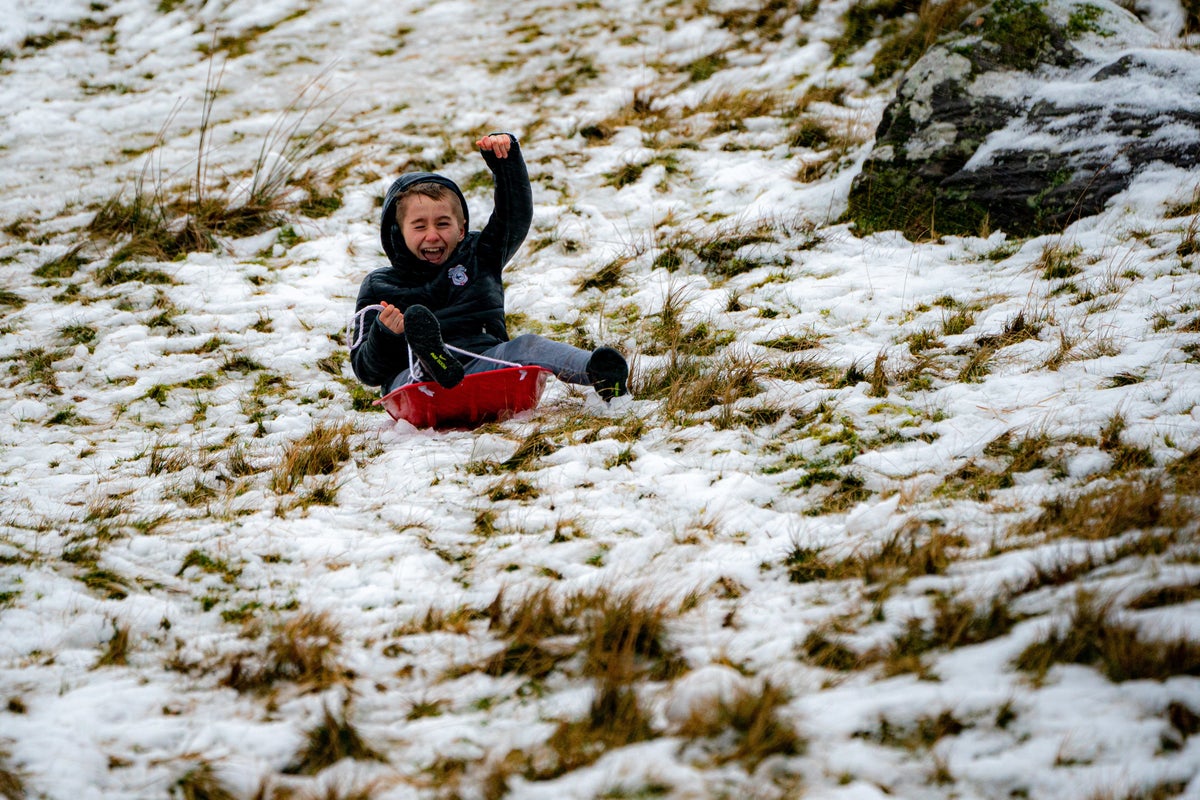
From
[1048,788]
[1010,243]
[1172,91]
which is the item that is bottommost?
[1048,788]

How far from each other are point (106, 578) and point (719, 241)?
3.93 meters

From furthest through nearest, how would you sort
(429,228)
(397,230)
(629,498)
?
(397,230) < (429,228) < (629,498)

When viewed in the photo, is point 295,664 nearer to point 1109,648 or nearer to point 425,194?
point 1109,648

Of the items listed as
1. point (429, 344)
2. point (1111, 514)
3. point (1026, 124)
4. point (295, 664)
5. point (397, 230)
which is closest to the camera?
point (295, 664)

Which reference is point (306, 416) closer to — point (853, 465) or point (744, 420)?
point (744, 420)

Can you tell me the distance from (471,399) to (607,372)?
2.05 feet

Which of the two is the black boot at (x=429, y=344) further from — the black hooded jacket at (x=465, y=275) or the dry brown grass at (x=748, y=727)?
the dry brown grass at (x=748, y=727)

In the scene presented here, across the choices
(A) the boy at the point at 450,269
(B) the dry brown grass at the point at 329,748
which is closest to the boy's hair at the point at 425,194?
(A) the boy at the point at 450,269

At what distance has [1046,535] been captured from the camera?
2.59 meters

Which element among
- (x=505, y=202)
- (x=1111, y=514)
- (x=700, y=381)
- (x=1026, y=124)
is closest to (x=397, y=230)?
(x=505, y=202)

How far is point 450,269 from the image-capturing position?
4402 mm

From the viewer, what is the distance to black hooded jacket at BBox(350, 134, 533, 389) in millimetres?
4344

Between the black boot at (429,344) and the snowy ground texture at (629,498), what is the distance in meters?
0.35

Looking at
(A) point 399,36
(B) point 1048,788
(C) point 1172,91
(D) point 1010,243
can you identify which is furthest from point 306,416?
(A) point 399,36
